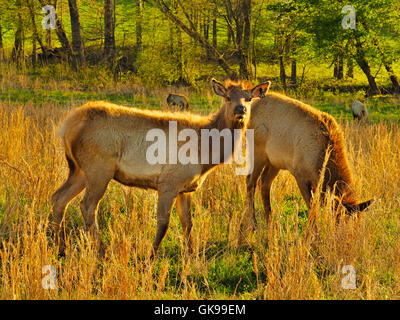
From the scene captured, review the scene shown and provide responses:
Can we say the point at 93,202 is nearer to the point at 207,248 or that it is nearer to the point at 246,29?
the point at 207,248

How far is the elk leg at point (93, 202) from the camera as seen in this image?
18.5ft

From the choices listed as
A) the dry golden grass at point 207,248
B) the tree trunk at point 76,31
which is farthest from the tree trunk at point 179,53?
the dry golden grass at point 207,248

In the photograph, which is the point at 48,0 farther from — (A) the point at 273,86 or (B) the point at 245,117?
(B) the point at 245,117

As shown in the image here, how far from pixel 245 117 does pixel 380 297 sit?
2.45 m

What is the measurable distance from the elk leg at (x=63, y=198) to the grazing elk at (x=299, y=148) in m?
2.49

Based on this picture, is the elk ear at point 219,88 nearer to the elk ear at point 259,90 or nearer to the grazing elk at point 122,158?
the grazing elk at point 122,158

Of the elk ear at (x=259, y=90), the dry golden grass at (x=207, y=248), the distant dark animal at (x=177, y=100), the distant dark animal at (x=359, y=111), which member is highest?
the elk ear at (x=259, y=90)

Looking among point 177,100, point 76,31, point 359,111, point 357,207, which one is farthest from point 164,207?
point 76,31

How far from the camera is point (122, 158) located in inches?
227

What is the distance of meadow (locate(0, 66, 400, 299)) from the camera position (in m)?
4.47

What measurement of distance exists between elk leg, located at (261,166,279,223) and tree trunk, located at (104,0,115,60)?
25.7 m

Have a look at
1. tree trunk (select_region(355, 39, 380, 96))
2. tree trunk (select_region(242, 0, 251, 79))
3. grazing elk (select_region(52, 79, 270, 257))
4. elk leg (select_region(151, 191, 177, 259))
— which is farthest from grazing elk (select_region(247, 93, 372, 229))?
tree trunk (select_region(355, 39, 380, 96))

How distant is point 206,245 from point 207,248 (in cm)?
57

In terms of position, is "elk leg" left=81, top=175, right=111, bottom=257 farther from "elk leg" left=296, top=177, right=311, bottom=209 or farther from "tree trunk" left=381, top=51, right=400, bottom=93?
"tree trunk" left=381, top=51, right=400, bottom=93
